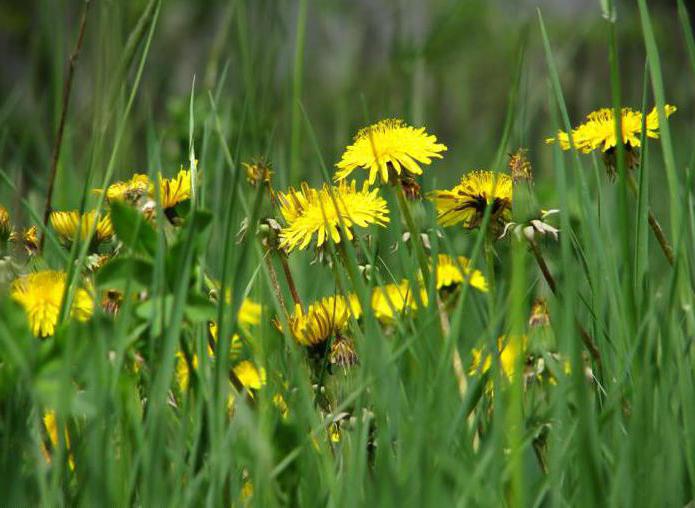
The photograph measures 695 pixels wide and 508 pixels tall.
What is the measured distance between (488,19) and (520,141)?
3.94 meters

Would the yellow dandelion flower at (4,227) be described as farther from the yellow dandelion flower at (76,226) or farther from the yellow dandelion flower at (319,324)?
the yellow dandelion flower at (319,324)

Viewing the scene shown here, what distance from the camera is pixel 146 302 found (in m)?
0.81

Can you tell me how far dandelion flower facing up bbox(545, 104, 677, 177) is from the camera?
1.00 meters

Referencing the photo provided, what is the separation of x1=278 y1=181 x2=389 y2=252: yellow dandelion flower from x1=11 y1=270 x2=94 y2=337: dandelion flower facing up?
7.9 inches


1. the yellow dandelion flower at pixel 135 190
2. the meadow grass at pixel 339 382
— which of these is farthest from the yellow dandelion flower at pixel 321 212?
the yellow dandelion flower at pixel 135 190

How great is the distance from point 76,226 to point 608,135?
54 cm

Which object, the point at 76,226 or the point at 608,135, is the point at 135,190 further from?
the point at 608,135

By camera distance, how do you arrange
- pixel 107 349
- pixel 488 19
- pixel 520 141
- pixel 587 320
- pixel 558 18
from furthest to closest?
pixel 558 18
pixel 488 19
pixel 587 320
pixel 520 141
pixel 107 349

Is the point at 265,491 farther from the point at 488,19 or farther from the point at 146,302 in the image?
the point at 488,19

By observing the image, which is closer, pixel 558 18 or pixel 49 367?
pixel 49 367

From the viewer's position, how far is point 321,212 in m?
0.95

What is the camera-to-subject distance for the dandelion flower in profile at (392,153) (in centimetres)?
95

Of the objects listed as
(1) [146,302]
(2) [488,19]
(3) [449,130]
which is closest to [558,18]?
(3) [449,130]

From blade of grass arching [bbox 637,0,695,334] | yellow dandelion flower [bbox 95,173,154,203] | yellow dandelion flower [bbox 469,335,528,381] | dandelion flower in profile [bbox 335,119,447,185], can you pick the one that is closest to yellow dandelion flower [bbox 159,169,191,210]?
yellow dandelion flower [bbox 95,173,154,203]
